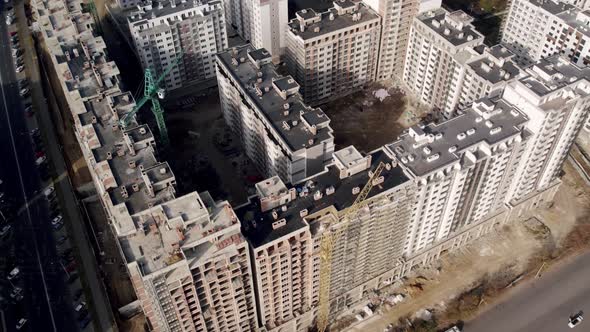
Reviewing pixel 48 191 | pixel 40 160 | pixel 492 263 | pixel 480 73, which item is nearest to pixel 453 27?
pixel 480 73

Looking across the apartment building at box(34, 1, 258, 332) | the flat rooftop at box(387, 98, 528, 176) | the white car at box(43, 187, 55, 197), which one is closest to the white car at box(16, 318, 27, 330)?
the apartment building at box(34, 1, 258, 332)

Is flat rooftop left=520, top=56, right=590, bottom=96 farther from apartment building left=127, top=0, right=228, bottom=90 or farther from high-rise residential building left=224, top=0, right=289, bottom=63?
apartment building left=127, top=0, right=228, bottom=90

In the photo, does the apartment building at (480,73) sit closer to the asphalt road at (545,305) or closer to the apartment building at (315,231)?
the apartment building at (315,231)

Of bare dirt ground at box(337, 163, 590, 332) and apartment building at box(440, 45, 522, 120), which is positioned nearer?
bare dirt ground at box(337, 163, 590, 332)

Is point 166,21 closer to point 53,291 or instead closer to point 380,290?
point 53,291

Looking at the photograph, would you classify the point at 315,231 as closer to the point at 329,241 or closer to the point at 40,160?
the point at 329,241

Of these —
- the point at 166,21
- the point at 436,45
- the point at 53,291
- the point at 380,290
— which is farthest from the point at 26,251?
the point at 436,45
